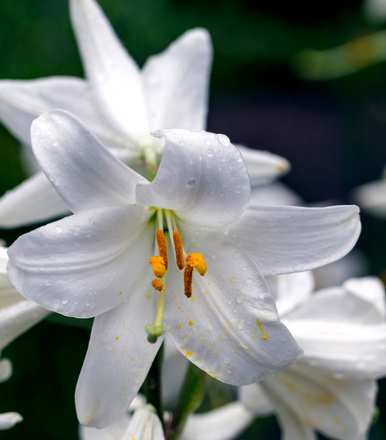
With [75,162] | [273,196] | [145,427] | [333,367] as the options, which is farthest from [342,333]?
[273,196]

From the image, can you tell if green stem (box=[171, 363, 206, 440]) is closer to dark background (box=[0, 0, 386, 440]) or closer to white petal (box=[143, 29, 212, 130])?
white petal (box=[143, 29, 212, 130])

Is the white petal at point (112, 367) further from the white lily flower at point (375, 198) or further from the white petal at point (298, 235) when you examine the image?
the white lily flower at point (375, 198)

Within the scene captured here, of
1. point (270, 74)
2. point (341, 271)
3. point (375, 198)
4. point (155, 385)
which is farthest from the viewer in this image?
point (270, 74)

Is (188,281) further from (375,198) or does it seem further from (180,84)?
(375,198)

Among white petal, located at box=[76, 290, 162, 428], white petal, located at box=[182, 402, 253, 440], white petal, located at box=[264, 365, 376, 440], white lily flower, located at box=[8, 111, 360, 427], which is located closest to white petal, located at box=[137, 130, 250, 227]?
white lily flower, located at box=[8, 111, 360, 427]

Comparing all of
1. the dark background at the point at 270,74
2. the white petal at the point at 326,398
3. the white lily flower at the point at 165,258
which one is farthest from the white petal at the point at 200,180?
the dark background at the point at 270,74

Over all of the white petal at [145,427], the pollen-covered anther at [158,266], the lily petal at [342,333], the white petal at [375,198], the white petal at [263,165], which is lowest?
the white petal at [375,198]

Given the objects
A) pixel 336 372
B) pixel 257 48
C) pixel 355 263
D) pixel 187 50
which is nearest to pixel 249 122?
pixel 257 48
